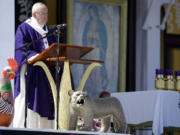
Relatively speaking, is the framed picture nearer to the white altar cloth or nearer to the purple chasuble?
the white altar cloth

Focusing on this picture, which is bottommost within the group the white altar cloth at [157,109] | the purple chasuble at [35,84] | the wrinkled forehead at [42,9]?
the white altar cloth at [157,109]

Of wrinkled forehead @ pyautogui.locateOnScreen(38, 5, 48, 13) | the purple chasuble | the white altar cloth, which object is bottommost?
the white altar cloth

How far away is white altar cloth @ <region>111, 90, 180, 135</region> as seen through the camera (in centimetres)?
580

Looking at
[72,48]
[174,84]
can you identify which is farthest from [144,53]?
[72,48]

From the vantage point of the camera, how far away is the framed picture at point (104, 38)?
28.5 ft

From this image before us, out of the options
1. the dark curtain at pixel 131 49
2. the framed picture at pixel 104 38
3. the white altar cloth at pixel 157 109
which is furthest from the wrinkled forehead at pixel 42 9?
the dark curtain at pixel 131 49

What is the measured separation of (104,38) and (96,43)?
19 cm

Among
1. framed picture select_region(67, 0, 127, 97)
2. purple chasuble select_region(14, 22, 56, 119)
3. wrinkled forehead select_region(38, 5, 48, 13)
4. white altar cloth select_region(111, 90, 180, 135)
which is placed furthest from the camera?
framed picture select_region(67, 0, 127, 97)

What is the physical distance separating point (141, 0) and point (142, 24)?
1.57 ft

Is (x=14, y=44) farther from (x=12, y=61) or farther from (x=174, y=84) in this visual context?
(x=174, y=84)

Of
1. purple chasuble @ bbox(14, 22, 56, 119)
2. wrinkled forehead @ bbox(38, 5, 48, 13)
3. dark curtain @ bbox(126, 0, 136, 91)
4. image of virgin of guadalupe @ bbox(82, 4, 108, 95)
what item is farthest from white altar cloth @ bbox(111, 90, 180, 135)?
dark curtain @ bbox(126, 0, 136, 91)

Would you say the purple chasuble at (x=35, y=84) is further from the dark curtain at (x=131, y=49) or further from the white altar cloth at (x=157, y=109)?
the dark curtain at (x=131, y=49)

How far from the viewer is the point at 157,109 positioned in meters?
5.83

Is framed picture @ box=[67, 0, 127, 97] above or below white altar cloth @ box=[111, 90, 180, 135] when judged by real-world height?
above
